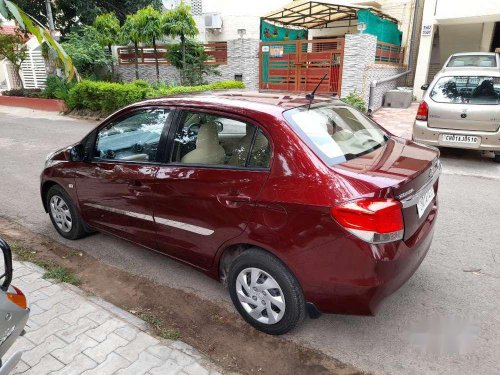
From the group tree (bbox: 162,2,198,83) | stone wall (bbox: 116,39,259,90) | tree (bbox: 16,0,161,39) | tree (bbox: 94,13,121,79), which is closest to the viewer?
tree (bbox: 162,2,198,83)

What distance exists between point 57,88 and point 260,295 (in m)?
15.2

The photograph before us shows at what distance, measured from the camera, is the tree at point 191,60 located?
1395 centimetres

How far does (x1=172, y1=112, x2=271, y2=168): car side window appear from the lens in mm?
2635

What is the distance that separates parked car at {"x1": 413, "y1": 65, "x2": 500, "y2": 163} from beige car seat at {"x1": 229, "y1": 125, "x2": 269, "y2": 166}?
16.7 ft

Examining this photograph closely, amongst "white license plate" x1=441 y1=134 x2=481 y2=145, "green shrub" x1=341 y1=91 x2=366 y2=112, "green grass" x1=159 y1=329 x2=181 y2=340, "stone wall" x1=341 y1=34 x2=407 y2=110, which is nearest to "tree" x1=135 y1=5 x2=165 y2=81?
"stone wall" x1=341 y1=34 x2=407 y2=110

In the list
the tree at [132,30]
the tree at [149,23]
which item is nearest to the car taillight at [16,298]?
the tree at [149,23]

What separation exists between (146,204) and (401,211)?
1.97 metres

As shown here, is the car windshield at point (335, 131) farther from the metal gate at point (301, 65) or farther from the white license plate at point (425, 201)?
the metal gate at point (301, 65)

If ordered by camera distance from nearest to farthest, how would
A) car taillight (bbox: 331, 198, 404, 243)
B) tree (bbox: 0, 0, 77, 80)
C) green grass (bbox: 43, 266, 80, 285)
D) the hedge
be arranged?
tree (bbox: 0, 0, 77, 80)
car taillight (bbox: 331, 198, 404, 243)
green grass (bbox: 43, 266, 80, 285)
the hedge

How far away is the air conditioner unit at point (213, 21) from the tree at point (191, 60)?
4061 millimetres

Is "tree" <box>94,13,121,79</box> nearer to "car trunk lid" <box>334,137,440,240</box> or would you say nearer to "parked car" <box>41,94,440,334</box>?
"parked car" <box>41,94,440,334</box>

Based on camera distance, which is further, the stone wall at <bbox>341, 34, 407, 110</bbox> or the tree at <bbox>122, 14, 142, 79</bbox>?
the tree at <bbox>122, 14, 142, 79</bbox>

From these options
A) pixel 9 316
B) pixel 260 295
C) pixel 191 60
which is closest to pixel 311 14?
pixel 191 60

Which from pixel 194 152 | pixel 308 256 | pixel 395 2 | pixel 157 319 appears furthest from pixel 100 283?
pixel 395 2
